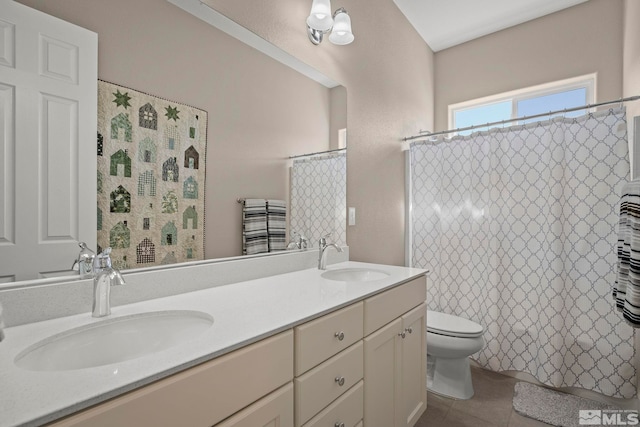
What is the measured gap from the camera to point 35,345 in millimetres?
731

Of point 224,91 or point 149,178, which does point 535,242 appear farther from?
point 149,178

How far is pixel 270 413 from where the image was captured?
839 mm

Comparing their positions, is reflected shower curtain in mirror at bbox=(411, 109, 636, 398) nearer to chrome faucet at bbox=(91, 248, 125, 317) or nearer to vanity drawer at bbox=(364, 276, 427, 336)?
vanity drawer at bbox=(364, 276, 427, 336)

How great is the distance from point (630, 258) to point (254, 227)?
1595 mm

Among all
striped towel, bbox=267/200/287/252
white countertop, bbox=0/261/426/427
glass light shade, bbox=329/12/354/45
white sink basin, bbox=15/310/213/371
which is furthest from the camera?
glass light shade, bbox=329/12/354/45

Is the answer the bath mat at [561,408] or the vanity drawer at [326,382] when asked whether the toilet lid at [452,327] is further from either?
the vanity drawer at [326,382]

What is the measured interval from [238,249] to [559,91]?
291 centimetres

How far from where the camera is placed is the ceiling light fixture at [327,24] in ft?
5.42

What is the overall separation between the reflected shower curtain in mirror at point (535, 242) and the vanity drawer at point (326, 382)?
157cm

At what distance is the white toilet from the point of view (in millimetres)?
1965

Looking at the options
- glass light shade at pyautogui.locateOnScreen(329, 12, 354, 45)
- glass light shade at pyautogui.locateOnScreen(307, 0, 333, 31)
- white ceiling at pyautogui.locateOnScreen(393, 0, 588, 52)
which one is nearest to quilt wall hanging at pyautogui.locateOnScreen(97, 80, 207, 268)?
glass light shade at pyautogui.locateOnScreen(307, 0, 333, 31)

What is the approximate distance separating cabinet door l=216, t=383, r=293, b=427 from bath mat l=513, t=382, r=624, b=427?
5.61ft

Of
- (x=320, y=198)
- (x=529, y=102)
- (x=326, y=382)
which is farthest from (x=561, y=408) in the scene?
(x=529, y=102)

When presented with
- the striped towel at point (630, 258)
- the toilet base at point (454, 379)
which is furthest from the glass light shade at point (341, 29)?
the toilet base at point (454, 379)
